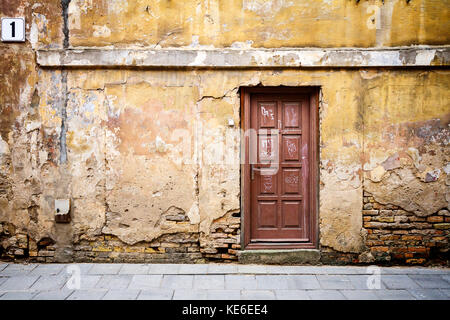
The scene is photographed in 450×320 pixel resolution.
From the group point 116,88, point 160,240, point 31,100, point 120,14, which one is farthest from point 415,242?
point 31,100

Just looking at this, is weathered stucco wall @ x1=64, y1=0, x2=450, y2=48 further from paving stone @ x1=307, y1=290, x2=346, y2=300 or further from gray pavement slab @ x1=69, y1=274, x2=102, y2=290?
paving stone @ x1=307, y1=290, x2=346, y2=300

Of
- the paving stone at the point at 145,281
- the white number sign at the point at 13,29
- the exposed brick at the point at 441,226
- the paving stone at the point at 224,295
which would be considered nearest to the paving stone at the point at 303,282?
the paving stone at the point at 224,295

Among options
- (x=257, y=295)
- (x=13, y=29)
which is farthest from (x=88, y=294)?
(x=13, y=29)

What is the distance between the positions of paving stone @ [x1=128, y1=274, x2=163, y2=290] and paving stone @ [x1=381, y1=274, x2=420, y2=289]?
110 inches

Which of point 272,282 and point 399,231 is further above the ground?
point 399,231

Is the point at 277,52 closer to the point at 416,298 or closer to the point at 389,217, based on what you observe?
the point at 389,217

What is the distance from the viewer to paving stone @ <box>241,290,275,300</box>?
389 cm

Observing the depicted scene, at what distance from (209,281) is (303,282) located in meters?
1.16

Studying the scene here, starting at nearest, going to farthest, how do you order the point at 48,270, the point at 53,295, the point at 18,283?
the point at 53,295, the point at 18,283, the point at 48,270

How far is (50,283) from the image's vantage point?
422cm

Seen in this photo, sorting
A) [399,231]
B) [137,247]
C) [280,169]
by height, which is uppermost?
[280,169]

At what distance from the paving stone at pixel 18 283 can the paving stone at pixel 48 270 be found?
12cm

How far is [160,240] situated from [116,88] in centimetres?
219

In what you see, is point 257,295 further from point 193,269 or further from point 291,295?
point 193,269
